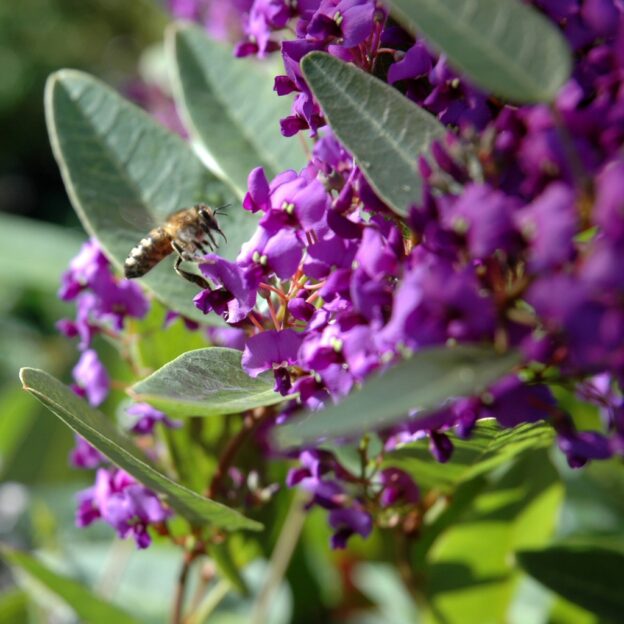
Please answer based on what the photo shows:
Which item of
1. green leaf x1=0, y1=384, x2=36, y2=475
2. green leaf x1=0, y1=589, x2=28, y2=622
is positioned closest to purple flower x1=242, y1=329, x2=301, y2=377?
green leaf x1=0, y1=589, x2=28, y2=622

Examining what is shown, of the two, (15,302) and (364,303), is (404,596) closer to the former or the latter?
(364,303)

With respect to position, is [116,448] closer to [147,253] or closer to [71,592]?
[147,253]

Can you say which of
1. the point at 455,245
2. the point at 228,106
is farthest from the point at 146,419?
the point at 455,245

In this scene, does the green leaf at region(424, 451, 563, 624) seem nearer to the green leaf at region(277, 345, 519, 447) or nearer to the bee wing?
the bee wing

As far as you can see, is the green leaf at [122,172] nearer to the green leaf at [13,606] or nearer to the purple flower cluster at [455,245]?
the purple flower cluster at [455,245]

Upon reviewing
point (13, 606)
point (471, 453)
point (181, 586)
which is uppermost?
point (471, 453)

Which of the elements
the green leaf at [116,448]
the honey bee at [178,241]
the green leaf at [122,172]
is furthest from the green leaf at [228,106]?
the green leaf at [116,448]
